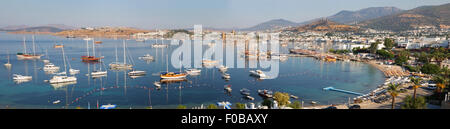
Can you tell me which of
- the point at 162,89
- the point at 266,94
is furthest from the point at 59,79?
the point at 266,94

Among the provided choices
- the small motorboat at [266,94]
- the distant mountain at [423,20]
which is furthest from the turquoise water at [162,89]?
the distant mountain at [423,20]

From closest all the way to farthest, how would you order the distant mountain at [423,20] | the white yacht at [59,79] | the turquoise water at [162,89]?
the turquoise water at [162,89]
the white yacht at [59,79]
the distant mountain at [423,20]

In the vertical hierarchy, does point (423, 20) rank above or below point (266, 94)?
above

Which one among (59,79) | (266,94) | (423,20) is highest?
(423,20)

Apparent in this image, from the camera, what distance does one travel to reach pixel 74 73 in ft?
57.4

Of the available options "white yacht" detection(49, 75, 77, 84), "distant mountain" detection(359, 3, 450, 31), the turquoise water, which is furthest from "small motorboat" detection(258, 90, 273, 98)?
"distant mountain" detection(359, 3, 450, 31)

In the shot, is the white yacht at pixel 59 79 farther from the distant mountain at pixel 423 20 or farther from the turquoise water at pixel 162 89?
the distant mountain at pixel 423 20

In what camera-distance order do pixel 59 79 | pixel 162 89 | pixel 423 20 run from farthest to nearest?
pixel 423 20 → pixel 59 79 → pixel 162 89

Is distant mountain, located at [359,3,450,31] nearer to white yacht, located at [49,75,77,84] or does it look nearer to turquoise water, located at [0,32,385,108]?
turquoise water, located at [0,32,385,108]

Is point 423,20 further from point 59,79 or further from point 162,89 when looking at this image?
point 59,79

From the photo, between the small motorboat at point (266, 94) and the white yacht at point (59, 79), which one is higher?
the white yacht at point (59, 79)
